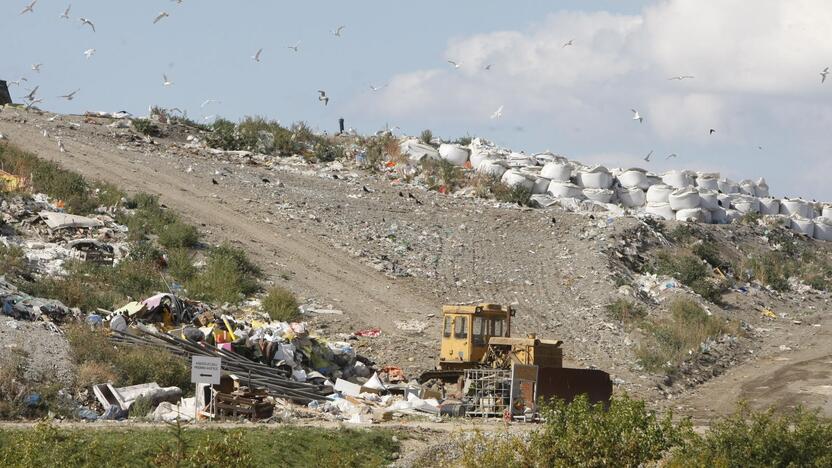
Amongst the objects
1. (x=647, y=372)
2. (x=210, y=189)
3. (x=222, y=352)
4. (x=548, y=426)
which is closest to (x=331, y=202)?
(x=210, y=189)

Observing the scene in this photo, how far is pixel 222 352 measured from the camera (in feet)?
59.4

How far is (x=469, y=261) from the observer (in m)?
29.0

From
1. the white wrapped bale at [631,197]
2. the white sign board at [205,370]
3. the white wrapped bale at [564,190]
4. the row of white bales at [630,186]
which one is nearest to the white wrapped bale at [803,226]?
the row of white bales at [630,186]

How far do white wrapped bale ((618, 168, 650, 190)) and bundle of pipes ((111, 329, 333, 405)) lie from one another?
2190 centimetres

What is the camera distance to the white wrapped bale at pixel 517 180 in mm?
35438

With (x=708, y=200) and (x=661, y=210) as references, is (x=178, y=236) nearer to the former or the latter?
(x=661, y=210)

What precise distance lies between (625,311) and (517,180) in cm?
999

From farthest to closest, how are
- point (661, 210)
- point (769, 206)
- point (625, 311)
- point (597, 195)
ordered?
1. point (769, 206)
2. point (661, 210)
3. point (597, 195)
4. point (625, 311)

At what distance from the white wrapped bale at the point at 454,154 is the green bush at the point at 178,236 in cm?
1244

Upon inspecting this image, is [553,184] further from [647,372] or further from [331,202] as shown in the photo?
[647,372]

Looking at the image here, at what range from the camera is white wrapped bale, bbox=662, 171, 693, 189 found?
3938cm

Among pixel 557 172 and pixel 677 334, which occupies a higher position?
pixel 557 172

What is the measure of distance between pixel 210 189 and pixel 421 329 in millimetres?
9505

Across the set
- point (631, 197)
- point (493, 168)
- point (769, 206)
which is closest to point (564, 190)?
point (493, 168)
